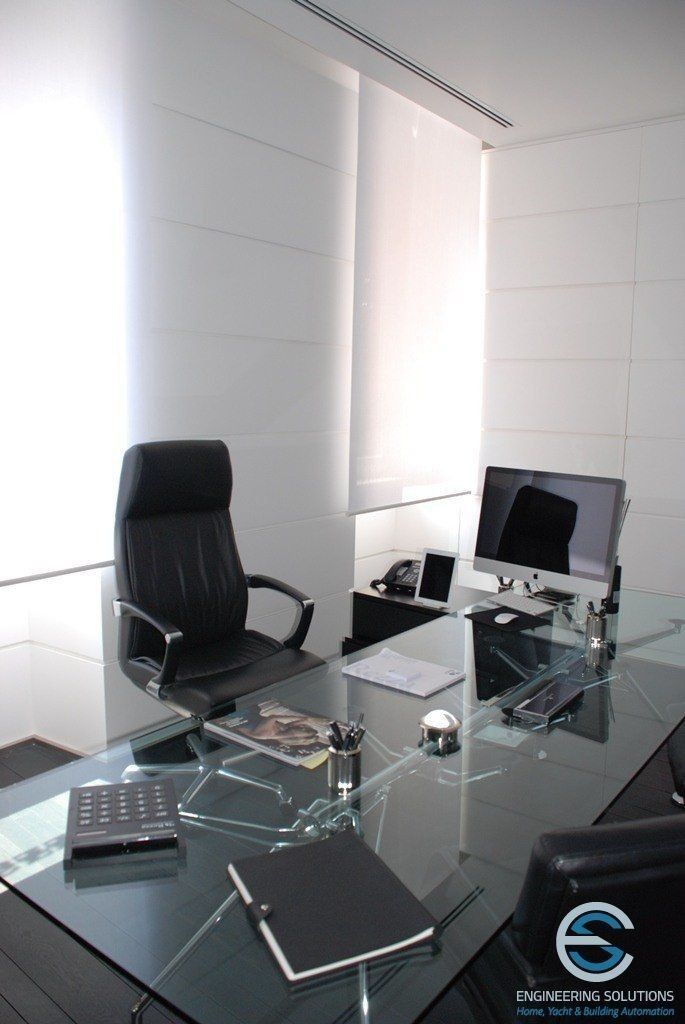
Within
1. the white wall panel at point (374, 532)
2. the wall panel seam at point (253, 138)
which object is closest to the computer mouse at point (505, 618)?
the white wall panel at point (374, 532)

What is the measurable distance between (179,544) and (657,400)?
2931 millimetres

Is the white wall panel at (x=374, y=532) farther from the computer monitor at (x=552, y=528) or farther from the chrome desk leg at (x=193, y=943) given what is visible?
the chrome desk leg at (x=193, y=943)

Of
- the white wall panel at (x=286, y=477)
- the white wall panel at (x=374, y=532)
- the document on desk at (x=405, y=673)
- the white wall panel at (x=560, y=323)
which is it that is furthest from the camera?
the white wall panel at (x=374, y=532)

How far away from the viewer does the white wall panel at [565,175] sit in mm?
4609

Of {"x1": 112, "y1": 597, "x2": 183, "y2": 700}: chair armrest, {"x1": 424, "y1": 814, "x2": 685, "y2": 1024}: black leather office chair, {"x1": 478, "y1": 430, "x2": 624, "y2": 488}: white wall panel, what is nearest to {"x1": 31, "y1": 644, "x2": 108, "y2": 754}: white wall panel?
{"x1": 112, "y1": 597, "x2": 183, "y2": 700}: chair armrest

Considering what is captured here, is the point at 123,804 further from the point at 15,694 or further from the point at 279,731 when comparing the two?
the point at 15,694

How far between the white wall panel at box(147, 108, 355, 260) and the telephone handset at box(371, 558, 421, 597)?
1793 millimetres

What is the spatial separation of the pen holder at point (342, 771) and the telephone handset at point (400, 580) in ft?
9.56

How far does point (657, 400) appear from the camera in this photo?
4.66 m

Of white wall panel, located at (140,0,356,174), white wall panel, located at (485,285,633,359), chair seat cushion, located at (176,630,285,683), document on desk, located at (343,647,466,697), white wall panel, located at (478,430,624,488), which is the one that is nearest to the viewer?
document on desk, located at (343,647,466,697)

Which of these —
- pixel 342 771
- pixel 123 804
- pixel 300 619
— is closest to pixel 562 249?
pixel 300 619

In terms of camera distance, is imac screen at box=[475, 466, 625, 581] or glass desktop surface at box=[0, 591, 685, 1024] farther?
imac screen at box=[475, 466, 625, 581]

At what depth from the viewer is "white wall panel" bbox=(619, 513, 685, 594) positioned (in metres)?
4.66

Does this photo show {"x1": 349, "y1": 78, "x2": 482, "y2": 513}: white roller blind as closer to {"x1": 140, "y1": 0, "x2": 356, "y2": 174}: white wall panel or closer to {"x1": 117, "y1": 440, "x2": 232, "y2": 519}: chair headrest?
{"x1": 140, "y1": 0, "x2": 356, "y2": 174}: white wall panel
